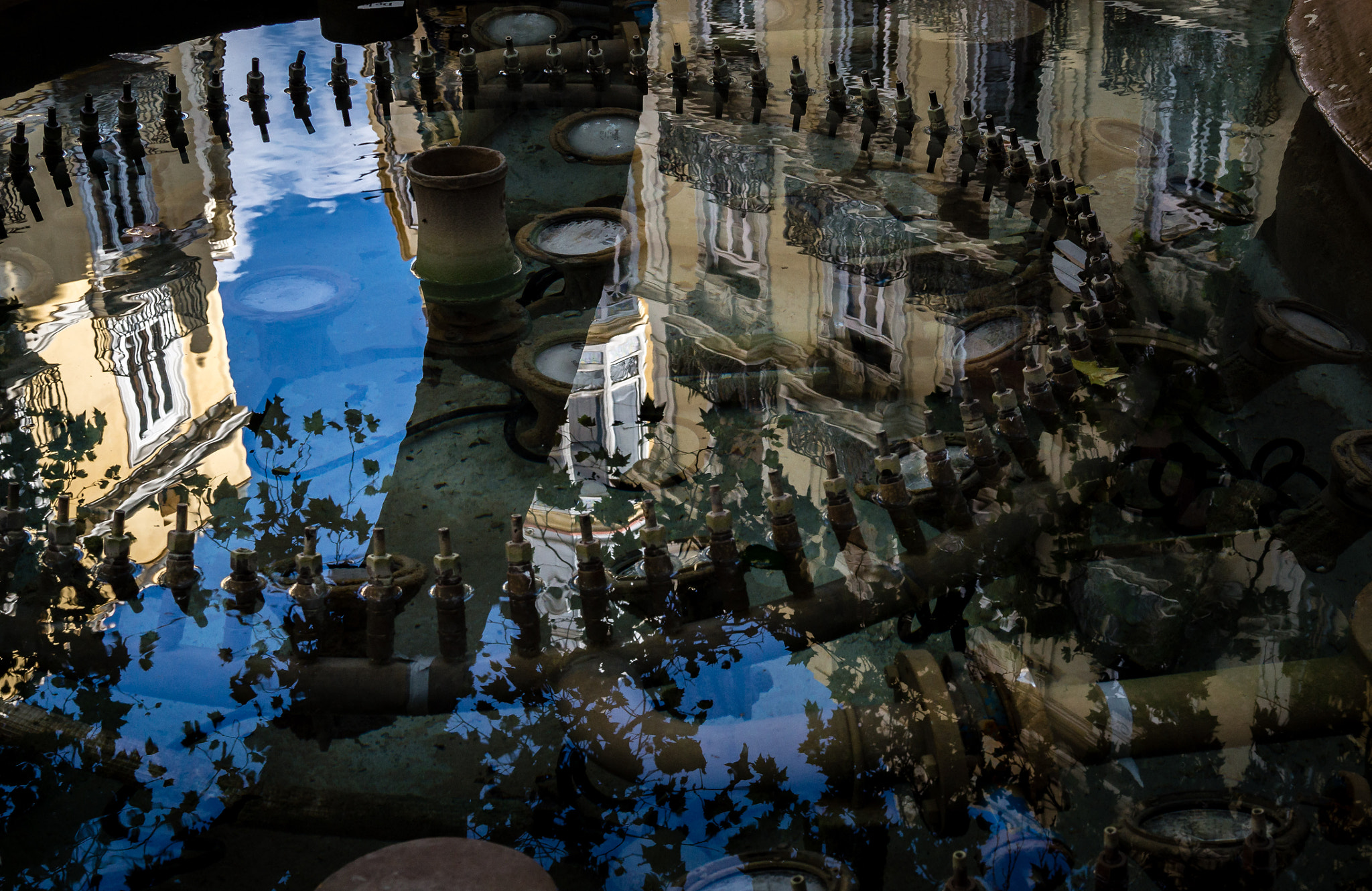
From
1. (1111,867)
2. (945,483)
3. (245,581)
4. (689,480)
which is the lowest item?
(1111,867)

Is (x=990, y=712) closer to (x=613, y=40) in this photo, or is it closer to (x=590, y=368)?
(x=590, y=368)

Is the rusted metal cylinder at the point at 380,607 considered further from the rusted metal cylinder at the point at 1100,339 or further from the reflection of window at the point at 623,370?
the rusted metal cylinder at the point at 1100,339

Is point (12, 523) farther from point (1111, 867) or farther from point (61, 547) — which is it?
point (1111, 867)

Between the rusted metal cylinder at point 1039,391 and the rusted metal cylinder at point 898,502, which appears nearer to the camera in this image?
the rusted metal cylinder at point 898,502

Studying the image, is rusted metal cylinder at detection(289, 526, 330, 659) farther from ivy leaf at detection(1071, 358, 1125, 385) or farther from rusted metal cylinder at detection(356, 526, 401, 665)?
ivy leaf at detection(1071, 358, 1125, 385)

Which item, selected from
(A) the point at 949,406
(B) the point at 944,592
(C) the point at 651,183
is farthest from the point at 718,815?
(C) the point at 651,183

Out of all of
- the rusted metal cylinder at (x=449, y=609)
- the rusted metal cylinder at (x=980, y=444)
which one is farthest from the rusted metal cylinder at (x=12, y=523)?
the rusted metal cylinder at (x=980, y=444)

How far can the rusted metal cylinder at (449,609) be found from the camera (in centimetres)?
491

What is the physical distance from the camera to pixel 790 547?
5.08 meters

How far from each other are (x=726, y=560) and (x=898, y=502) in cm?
87

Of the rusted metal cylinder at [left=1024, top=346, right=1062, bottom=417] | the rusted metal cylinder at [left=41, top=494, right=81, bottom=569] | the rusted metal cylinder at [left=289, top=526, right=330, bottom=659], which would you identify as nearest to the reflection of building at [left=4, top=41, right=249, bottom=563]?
the rusted metal cylinder at [left=41, top=494, right=81, bottom=569]

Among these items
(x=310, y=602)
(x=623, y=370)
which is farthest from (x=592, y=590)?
(x=623, y=370)

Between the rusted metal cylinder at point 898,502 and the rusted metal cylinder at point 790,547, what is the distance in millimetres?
473

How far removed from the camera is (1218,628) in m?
5.43
